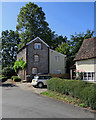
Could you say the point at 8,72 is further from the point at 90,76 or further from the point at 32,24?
the point at 90,76

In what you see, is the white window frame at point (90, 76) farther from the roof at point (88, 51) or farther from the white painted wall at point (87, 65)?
the roof at point (88, 51)

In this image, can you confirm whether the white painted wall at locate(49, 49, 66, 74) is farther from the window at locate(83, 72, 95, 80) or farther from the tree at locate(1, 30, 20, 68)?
the tree at locate(1, 30, 20, 68)

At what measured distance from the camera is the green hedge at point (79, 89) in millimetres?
7762

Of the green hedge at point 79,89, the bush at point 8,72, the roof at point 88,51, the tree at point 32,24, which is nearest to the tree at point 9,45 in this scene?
the tree at point 32,24

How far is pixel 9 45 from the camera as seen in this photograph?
45812 mm

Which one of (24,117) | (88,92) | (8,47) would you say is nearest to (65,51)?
(8,47)

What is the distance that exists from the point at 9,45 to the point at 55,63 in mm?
21821

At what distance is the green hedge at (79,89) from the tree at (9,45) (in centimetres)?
3549

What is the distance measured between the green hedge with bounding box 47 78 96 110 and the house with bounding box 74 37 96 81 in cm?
553

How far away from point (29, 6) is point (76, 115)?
38.8 m

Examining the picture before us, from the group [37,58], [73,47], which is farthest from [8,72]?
[73,47]

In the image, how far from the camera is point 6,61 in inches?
1833

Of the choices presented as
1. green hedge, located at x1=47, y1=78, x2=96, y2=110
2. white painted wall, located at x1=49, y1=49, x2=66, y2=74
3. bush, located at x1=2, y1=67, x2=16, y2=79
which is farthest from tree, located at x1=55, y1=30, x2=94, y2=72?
green hedge, located at x1=47, y1=78, x2=96, y2=110

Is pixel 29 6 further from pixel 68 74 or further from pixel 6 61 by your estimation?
pixel 68 74
